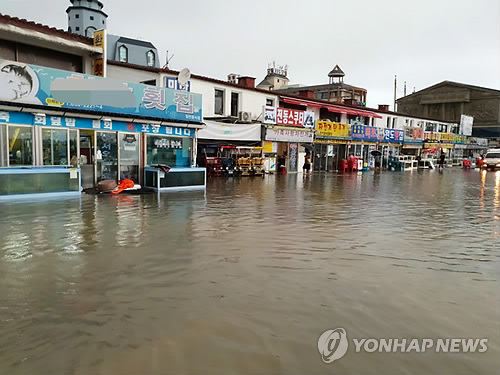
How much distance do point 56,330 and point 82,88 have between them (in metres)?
12.2

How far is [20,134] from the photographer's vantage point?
13.2 m

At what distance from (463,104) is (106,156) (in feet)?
189

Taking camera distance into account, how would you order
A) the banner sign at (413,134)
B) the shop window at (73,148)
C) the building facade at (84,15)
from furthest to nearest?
the building facade at (84,15) < the banner sign at (413,134) < the shop window at (73,148)

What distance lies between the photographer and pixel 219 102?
24.6 meters

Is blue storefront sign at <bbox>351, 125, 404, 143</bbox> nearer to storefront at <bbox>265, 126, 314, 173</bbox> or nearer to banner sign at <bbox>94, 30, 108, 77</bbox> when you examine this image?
storefront at <bbox>265, 126, 314, 173</bbox>

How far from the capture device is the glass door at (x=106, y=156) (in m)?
15.2

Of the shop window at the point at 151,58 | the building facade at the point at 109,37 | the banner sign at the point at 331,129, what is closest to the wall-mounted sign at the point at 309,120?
the banner sign at the point at 331,129

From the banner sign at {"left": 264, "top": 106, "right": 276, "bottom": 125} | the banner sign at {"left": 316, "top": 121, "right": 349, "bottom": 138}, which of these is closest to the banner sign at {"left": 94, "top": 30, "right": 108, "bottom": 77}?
the banner sign at {"left": 264, "top": 106, "right": 276, "bottom": 125}

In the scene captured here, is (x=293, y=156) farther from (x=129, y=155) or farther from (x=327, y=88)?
(x=327, y=88)

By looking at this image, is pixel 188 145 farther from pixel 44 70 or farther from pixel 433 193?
pixel 433 193

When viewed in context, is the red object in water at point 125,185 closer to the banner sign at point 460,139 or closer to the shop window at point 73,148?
the shop window at point 73,148

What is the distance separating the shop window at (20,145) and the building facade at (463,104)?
53.4 m

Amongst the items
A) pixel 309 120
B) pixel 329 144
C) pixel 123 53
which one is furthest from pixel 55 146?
pixel 123 53

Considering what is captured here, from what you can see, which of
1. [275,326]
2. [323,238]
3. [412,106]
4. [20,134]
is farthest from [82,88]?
[412,106]
